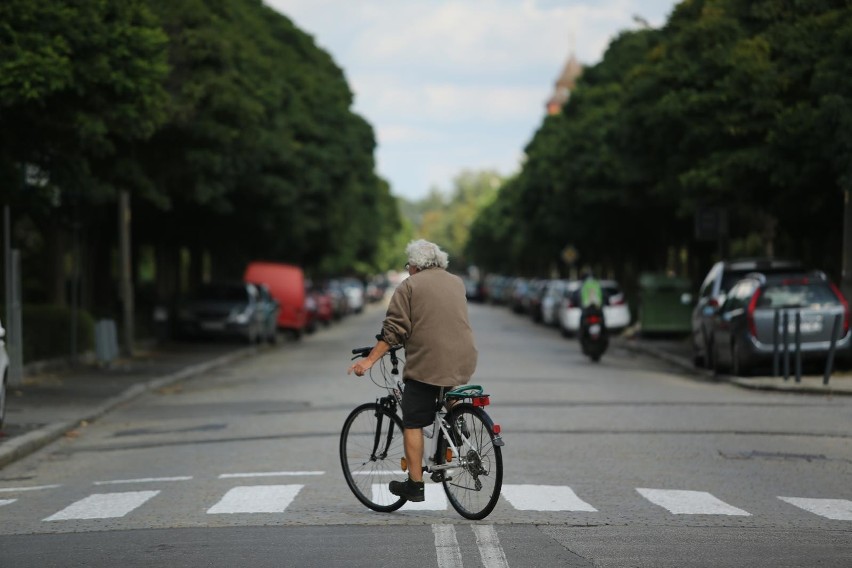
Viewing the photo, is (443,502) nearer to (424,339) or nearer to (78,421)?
(424,339)

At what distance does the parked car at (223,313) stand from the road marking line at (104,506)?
26.9 metres

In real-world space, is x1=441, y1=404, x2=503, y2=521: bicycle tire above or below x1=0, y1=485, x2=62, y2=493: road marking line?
above

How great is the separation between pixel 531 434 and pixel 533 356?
17.0 metres

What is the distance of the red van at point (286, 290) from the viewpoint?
148 ft

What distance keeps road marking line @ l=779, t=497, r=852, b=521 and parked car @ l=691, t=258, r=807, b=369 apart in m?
14.4

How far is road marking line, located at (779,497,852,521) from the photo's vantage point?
1017 cm

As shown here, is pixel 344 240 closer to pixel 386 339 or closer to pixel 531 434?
pixel 531 434

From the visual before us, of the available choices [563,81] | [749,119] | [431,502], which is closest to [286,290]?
[749,119]

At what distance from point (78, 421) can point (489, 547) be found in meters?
10.8

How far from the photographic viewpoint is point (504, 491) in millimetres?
11320

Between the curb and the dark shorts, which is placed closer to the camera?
the dark shorts

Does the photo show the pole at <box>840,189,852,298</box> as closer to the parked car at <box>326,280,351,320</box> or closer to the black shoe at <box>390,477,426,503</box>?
the black shoe at <box>390,477,426,503</box>

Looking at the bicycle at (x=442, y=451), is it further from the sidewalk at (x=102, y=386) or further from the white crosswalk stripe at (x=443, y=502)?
the sidewalk at (x=102, y=386)

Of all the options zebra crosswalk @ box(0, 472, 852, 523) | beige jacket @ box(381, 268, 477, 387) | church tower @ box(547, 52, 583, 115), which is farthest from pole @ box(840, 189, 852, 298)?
church tower @ box(547, 52, 583, 115)
